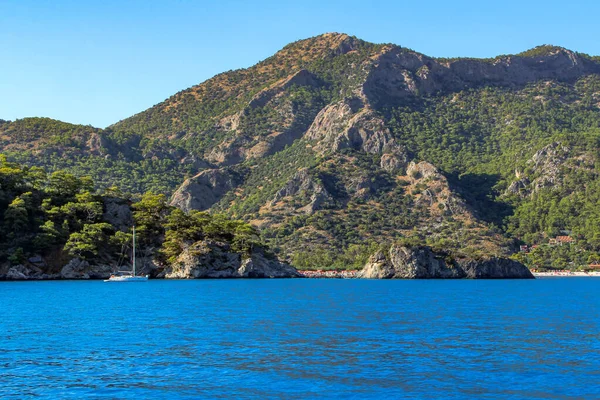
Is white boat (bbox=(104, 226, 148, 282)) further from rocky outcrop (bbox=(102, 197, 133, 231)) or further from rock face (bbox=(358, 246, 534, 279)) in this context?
rock face (bbox=(358, 246, 534, 279))

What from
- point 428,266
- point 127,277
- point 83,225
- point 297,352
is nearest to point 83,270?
point 83,225

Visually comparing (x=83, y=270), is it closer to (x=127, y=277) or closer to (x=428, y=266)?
(x=127, y=277)

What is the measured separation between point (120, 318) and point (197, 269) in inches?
3676

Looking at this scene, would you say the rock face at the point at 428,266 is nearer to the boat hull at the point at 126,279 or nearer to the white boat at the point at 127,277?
the white boat at the point at 127,277

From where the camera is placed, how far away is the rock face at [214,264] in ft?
516

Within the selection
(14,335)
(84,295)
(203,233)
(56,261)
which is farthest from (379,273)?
(14,335)

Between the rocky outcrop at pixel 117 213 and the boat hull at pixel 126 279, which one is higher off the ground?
the rocky outcrop at pixel 117 213

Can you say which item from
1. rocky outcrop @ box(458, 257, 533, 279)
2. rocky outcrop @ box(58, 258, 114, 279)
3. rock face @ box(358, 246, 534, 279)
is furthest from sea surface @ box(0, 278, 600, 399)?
rocky outcrop @ box(458, 257, 533, 279)

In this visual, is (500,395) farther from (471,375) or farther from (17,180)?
(17,180)

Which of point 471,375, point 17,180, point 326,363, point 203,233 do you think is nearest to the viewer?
point 471,375

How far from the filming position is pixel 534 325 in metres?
59.9

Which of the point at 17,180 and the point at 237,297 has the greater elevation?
the point at 17,180

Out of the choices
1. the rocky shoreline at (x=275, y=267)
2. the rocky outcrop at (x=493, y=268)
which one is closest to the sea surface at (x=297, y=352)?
the rocky shoreline at (x=275, y=267)

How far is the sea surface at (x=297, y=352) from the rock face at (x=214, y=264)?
7968 cm
